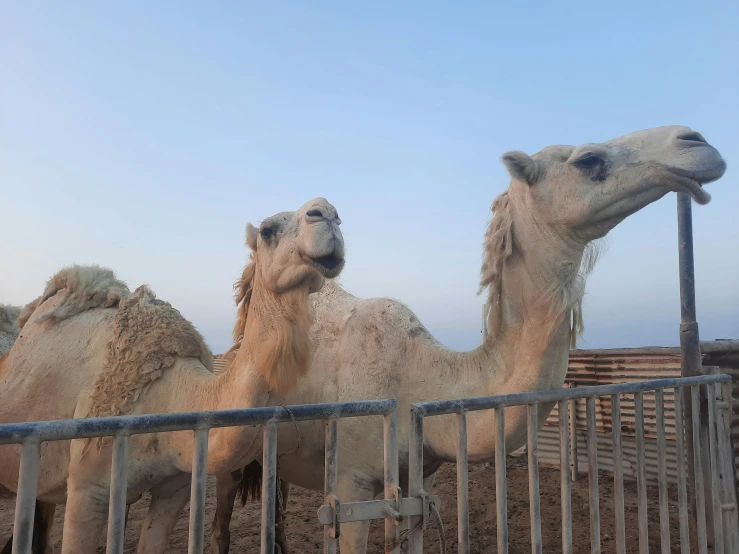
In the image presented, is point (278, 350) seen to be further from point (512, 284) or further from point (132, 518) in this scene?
point (132, 518)

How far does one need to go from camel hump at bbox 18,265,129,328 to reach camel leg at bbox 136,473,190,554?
1476 mm

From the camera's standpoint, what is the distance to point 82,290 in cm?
445

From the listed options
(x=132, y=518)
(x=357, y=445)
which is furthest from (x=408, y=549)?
(x=132, y=518)

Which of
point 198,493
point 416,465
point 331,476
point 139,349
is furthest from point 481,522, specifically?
point 198,493

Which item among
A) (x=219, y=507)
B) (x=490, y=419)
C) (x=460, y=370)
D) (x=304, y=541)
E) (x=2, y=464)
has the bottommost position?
(x=304, y=541)

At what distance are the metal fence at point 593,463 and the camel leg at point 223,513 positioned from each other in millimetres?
3321

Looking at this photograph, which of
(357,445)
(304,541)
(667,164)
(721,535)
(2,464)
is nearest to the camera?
(667,164)

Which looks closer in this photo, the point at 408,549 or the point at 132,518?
the point at 408,549

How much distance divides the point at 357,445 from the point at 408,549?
5.52 feet

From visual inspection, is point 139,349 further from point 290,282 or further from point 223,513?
point 223,513

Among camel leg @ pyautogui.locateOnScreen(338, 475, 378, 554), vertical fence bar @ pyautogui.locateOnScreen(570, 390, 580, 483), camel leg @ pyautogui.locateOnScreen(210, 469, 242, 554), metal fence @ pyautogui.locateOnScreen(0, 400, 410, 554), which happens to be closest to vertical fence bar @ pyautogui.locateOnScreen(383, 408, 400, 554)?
metal fence @ pyautogui.locateOnScreen(0, 400, 410, 554)

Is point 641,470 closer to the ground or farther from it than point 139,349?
closer to the ground

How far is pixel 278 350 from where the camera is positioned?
3.10 m

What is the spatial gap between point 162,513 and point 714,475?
3541 mm
